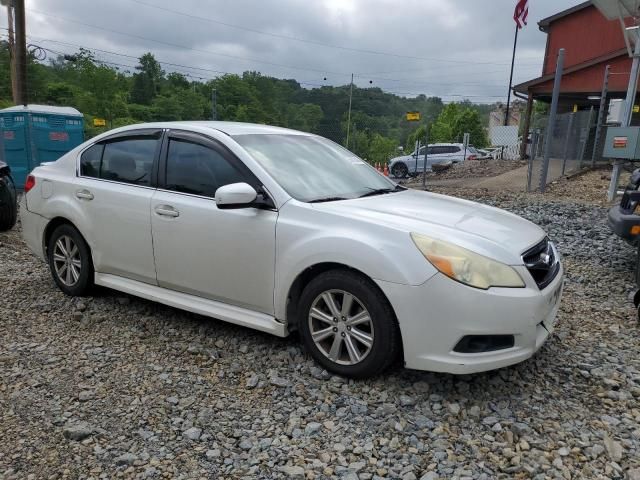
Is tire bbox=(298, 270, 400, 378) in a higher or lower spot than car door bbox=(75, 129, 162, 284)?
lower

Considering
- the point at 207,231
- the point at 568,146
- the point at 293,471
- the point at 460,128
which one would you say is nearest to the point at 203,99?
the point at 460,128

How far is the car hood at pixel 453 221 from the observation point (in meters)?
2.96

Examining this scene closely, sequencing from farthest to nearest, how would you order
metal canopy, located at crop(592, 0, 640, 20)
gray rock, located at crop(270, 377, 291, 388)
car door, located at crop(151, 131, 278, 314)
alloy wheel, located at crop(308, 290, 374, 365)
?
metal canopy, located at crop(592, 0, 640, 20), car door, located at crop(151, 131, 278, 314), gray rock, located at crop(270, 377, 291, 388), alloy wheel, located at crop(308, 290, 374, 365)

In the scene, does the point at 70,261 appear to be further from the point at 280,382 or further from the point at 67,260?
the point at 280,382

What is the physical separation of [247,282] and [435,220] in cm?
127

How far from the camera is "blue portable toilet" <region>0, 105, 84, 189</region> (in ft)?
36.9

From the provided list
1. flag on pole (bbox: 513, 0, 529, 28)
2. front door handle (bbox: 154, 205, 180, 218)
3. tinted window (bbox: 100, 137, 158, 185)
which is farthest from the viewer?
flag on pole (bbox: 513, 0, 529, 28)

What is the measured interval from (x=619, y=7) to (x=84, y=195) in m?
10.2

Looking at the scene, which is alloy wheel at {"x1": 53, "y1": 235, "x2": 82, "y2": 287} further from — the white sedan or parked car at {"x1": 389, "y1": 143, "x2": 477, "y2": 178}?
parked car at {"x1": 389, "y1": 143, "x2": 477, "y2": 178}

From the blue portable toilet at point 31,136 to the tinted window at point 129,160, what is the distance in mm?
8280

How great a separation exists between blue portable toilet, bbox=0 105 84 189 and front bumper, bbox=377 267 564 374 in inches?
430

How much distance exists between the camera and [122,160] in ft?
13.9

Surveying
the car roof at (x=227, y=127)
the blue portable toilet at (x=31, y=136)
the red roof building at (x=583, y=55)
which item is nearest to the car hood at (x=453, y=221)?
the car roof at (x=227, y=127)

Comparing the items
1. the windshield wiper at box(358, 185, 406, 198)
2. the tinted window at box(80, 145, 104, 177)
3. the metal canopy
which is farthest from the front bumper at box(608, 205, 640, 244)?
the metal canopy
